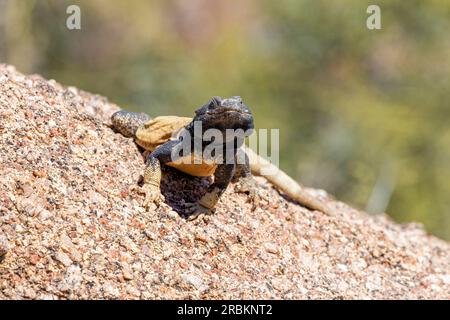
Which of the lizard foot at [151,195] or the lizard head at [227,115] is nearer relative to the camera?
the lizard head at [227,115]

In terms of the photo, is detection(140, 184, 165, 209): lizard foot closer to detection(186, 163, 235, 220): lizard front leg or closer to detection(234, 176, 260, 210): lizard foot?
detection(186, 163, 235, 220): lizard front leg

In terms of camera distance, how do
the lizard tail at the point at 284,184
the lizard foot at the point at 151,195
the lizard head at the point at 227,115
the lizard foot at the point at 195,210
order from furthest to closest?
the lizard tail at the point at 284,184, the lizard foot at the point at 195,210, the lizard foot at the point at 151,195, the lizard head at the point at 227,115

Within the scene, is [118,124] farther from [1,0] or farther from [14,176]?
[1,0]

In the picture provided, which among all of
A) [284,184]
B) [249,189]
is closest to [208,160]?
[249,189]

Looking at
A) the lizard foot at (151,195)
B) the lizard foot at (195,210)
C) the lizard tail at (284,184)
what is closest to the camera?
the lizard foot at (151,195)

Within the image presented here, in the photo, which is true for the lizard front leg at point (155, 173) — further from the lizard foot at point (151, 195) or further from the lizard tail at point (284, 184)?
the lizard tail at point (284, 184)

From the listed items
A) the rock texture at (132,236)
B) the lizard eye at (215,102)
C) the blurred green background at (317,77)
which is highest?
the blurred green background at (317,77)

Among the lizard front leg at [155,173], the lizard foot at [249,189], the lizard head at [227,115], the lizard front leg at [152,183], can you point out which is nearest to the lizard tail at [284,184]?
the lizard foot at [249,189]
